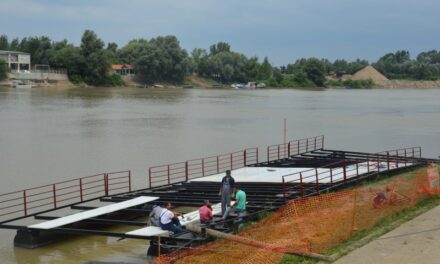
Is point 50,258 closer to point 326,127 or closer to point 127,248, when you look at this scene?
point 127,248

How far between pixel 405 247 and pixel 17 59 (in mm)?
153408

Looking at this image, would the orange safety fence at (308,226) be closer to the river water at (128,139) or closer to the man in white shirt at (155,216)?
the man in white shirt at (155,216)

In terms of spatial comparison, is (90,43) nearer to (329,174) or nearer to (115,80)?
(115,80)

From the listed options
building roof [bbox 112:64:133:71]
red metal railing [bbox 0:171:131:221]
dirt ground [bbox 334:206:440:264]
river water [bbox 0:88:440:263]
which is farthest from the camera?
building roof [bbox 112:64:133:71]

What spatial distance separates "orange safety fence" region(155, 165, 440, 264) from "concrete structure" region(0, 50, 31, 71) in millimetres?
145687

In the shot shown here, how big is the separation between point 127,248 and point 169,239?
2.23 metres

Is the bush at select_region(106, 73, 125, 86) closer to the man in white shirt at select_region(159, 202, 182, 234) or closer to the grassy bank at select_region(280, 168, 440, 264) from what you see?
the grassy bank at select_region(280, 168, 440, 264)

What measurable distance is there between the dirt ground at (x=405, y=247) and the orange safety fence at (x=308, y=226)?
944 mm

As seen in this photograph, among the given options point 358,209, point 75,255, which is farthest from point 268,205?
point 75,255

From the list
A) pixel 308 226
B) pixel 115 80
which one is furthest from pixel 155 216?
pixel 115 80

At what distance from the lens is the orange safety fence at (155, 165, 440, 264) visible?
43.8 feet

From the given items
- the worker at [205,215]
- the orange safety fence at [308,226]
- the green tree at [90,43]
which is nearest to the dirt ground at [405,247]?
the orange safety fence at [308,226]

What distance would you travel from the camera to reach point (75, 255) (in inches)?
650

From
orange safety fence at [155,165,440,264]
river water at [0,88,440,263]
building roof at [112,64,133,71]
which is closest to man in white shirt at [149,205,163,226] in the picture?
river water at [0,88,440,263]
